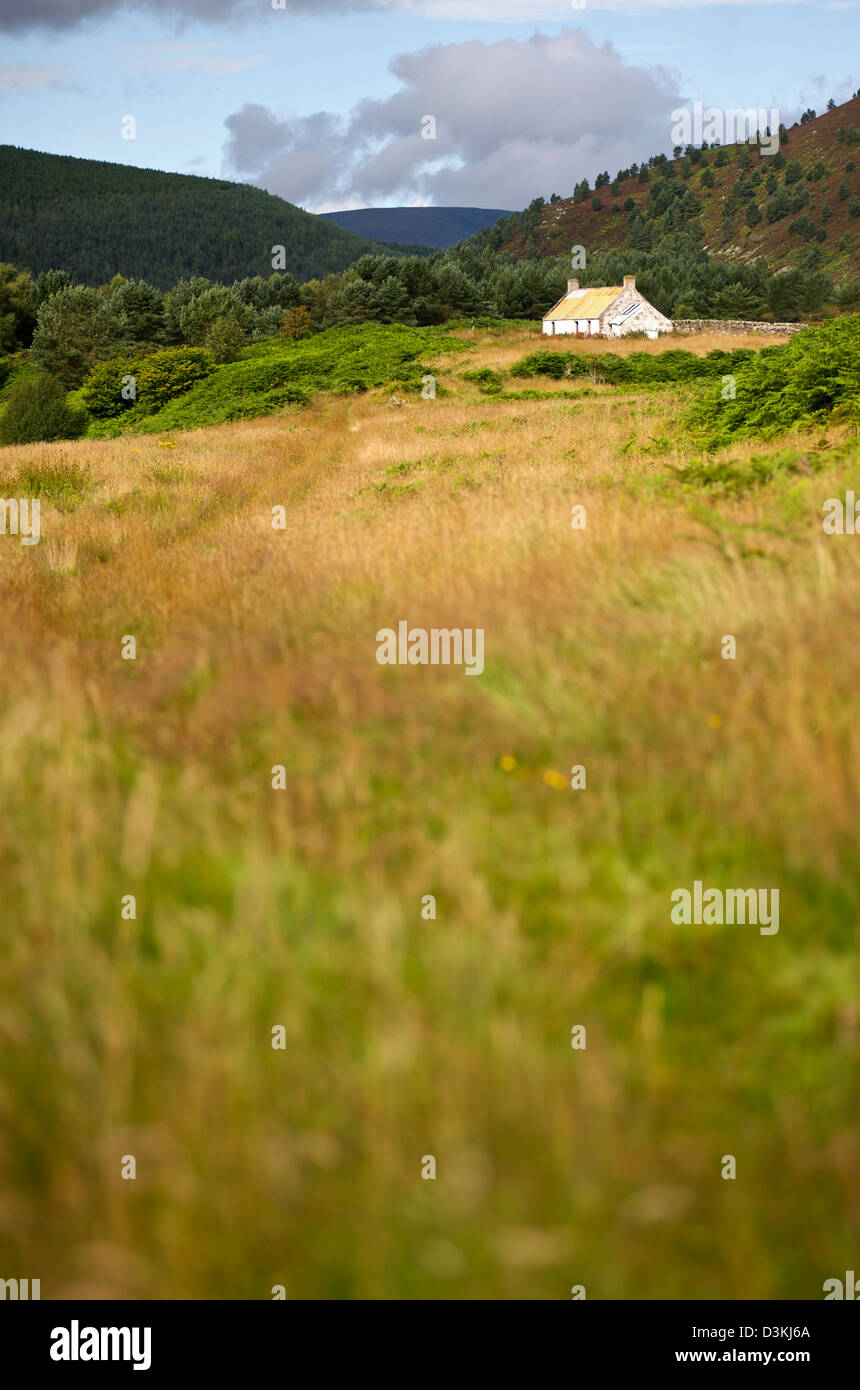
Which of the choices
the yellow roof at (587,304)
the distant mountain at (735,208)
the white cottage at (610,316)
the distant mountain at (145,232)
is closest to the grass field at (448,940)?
the white cottage at (610,316)

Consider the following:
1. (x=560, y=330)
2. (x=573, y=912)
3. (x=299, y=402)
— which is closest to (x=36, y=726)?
(x=573, y=912)

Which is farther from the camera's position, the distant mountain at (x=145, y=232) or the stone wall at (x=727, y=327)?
the distant mountain at (x=145, y=232)

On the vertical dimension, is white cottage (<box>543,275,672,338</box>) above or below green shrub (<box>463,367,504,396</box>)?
above

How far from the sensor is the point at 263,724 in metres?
4.25

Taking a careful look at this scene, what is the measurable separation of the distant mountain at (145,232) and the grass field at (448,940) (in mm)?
173531

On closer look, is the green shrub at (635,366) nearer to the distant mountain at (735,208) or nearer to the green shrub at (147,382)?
the green shrub at (147,382)

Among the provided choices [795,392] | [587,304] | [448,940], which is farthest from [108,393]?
[448,940]

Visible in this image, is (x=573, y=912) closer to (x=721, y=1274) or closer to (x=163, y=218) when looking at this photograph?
(x=721, y=1274)

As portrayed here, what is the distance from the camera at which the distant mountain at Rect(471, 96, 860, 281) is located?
395 feet

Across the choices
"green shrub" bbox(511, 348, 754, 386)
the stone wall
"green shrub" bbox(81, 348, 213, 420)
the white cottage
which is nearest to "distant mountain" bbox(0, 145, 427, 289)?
the white cottage

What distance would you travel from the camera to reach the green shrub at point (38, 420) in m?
36.9

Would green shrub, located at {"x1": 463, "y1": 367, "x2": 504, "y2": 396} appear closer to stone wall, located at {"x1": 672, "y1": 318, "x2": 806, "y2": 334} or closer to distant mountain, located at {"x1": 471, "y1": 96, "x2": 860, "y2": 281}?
stone wall, located at {"x1": 672, "y1": 318, "x2": 806, "y2": 334}

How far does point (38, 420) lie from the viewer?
37.2m

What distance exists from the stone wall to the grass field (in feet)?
194
